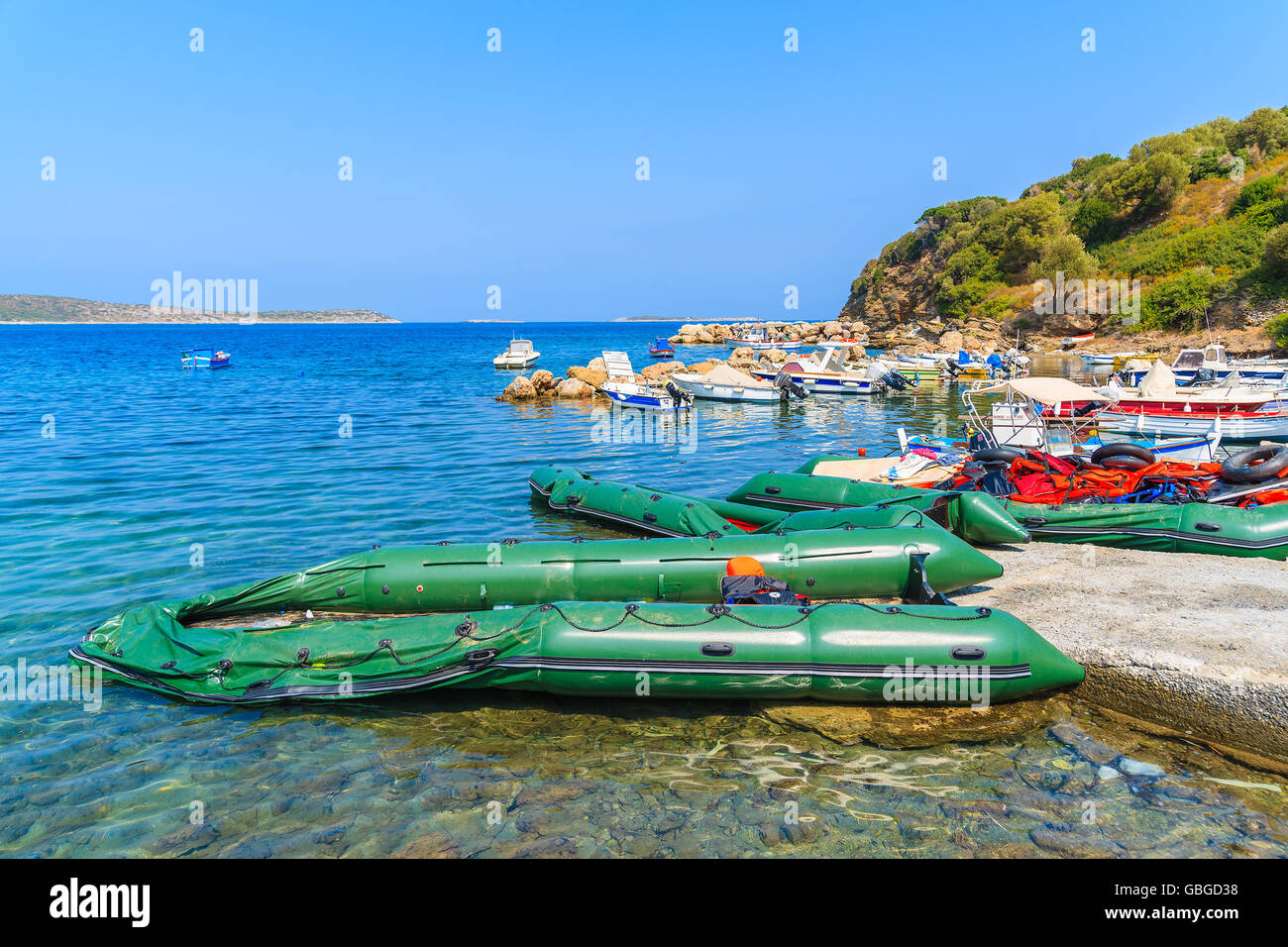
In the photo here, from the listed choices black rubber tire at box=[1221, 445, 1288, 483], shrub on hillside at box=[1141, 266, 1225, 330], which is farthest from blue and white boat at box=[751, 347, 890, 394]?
black rubber tire at box=[1221, 445, 1288, 483]

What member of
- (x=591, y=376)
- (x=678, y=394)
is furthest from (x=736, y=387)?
(x=591, y=376)

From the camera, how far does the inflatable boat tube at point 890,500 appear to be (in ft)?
34.8

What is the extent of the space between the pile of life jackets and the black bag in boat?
243 inches

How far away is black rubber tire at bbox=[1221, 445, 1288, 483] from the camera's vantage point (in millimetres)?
11625

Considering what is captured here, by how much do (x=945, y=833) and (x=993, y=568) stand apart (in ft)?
14.2

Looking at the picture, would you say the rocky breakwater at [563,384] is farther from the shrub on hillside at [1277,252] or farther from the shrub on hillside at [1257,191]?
the shrub on hillside at [1257,191]

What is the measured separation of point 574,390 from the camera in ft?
120

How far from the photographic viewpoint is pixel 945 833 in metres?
5.70

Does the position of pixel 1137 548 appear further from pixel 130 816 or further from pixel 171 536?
pixel 171 536

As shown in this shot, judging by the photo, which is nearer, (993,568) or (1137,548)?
(993,568)

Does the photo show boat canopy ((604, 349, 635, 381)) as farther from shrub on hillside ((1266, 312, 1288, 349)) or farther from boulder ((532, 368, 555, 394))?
shrub on hillside ((1266, 312, 1288, 349))

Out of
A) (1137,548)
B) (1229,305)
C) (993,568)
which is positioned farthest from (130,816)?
(1229,305)
